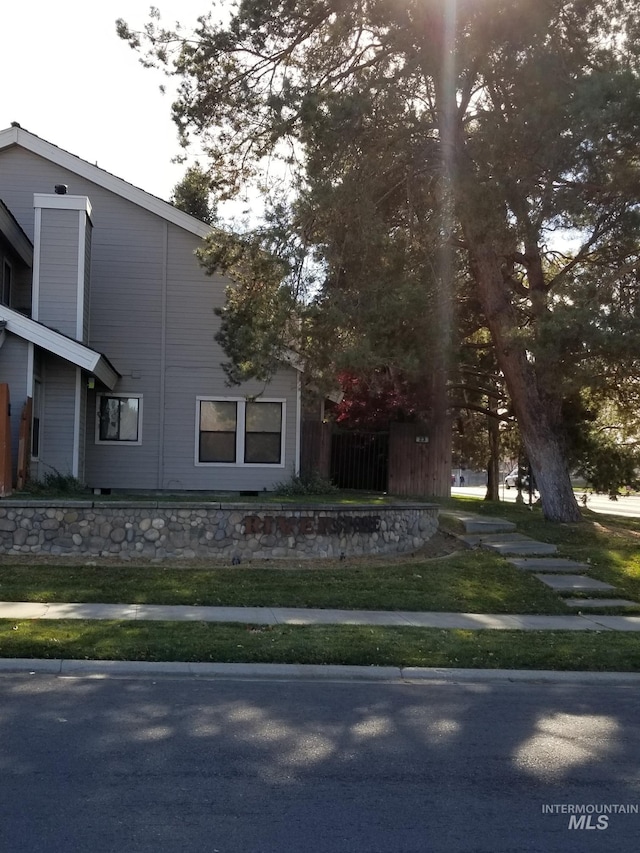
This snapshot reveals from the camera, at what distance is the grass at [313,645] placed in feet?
28.8

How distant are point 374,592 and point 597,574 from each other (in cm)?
394

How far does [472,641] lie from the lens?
9.82 metres

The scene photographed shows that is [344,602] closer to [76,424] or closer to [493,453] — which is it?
[76,424]

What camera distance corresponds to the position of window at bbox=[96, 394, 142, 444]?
20.3 m

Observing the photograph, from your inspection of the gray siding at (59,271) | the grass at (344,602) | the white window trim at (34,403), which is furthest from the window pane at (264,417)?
the grass at (344,602)

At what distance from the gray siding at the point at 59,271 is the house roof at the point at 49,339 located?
1076 mm

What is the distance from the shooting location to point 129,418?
2039cm

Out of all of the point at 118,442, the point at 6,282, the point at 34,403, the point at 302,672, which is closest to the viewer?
the point at 302,672

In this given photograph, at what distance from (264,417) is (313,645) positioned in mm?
11657

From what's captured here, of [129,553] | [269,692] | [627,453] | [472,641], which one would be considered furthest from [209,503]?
[627,453]

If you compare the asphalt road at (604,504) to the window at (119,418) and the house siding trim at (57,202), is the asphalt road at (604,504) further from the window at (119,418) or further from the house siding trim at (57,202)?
the house siding trim at (57,202)

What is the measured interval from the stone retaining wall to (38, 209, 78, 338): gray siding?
5.03 m

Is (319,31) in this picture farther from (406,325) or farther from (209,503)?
(209,503)

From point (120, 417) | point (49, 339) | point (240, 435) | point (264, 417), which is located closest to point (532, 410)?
point (264, 417)
